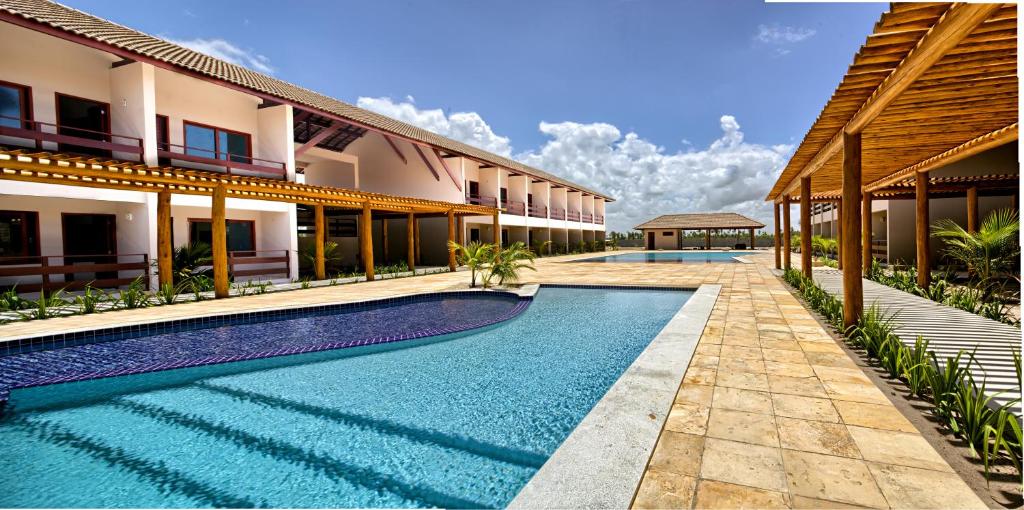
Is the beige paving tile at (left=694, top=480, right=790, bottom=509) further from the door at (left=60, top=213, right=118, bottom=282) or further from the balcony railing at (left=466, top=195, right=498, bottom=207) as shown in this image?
the balcony railing at (left=466, top=195, right=498, bottom=207)

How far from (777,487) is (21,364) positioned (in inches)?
318

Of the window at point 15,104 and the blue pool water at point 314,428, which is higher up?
the window at point 15,104

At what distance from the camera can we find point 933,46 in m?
3.20

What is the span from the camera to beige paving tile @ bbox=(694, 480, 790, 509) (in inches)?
78.7

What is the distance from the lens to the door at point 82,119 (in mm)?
9961

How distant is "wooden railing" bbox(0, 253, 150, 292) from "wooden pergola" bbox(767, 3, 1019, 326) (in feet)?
43.7

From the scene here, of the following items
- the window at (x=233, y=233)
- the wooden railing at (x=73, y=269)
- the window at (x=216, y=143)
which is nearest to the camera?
the wooden railing at (x=73, y=269)

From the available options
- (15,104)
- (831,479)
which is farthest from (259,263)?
(831,479)

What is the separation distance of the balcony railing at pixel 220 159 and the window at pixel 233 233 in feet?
5.44

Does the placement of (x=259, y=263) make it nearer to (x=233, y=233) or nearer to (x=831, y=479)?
(x=233, y=233)

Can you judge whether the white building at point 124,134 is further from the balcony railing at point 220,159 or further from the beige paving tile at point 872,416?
the beige paving tile at point 872,416

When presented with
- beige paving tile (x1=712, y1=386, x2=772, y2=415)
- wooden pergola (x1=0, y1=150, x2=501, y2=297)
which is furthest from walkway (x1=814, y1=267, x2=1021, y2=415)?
wooden pergola (x1=0, y1=150, x2=501, y2=297)

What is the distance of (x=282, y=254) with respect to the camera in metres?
13.7

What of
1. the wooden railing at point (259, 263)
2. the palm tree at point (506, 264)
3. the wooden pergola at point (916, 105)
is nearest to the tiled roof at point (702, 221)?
the wooden pergola at point (916, 105)
